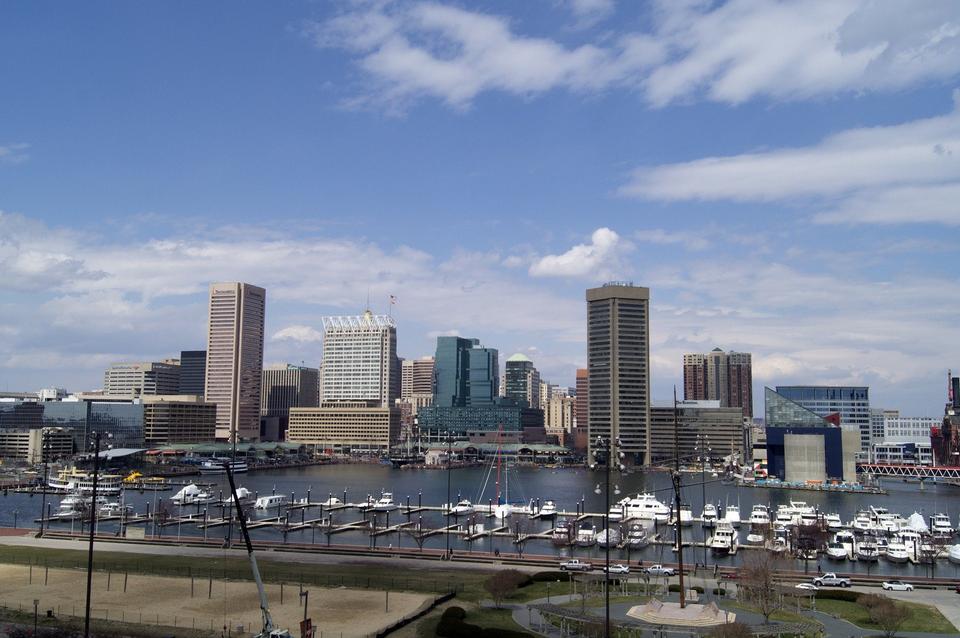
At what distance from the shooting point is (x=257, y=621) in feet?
148

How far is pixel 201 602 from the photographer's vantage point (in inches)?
1966

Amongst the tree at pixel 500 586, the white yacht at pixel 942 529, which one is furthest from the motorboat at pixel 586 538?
the white yacht at pixel 942 529

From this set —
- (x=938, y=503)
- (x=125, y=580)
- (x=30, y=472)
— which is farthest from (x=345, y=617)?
(x=30, y=472)

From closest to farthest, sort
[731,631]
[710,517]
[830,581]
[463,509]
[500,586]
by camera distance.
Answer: [731,631] < [500,586] < [830,581] < [710,517] < [463,509]

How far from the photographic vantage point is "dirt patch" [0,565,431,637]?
44.7 m

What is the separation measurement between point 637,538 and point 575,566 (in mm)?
21963

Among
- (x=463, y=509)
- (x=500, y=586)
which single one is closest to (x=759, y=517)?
(x=463, y=509)

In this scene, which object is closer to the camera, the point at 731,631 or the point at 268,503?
the point at 731,631

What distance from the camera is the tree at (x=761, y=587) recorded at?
44.4 metres

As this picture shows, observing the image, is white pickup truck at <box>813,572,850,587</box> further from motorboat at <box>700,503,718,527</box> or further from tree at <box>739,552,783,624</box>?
motorboat at <box>700,503,718,527</box>

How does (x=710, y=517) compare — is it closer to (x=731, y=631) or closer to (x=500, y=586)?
(x=500, y=586)

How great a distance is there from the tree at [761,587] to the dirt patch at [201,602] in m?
18.6

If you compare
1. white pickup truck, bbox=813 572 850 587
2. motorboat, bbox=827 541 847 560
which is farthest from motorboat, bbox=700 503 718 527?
white pickup truck, bbox=813 572 850 587

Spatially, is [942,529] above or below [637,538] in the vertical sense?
below
